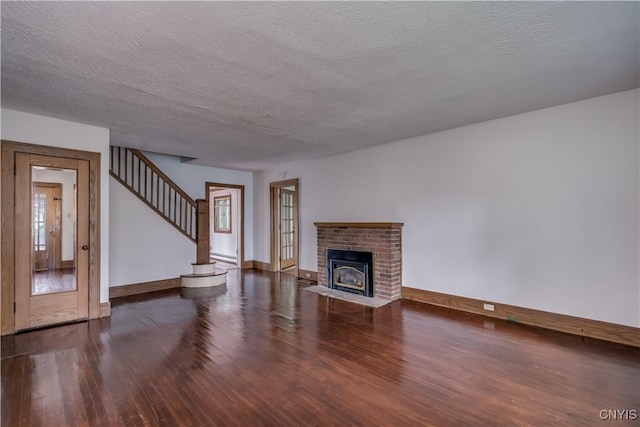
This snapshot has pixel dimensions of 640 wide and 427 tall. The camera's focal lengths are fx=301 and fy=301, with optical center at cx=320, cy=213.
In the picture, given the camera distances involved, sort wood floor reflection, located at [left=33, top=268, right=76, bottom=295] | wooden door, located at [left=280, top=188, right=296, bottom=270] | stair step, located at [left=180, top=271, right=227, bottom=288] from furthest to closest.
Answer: wooden door, located at [left=280, top=188, right=296, bottom=270], stair step, located at [left=180, top=271, right=227, bottom=288], wood floor reflection, located at [left=33, top=268, right=76, bottom=295]

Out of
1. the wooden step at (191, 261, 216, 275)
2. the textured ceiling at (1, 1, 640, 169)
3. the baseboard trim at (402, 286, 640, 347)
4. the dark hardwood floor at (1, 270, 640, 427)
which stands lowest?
the dark hardwood floor at (1, 270, 640, 427)

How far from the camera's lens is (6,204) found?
3541 millimetres

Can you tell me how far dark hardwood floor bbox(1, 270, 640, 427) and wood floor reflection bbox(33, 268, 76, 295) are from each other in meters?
0.49

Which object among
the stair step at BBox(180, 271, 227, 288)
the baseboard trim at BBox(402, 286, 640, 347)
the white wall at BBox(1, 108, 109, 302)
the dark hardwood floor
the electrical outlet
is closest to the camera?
the dark hardwood floor

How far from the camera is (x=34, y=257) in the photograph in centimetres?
370

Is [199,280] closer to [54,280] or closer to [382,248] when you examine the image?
[54,280]

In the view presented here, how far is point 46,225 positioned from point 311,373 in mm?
3811

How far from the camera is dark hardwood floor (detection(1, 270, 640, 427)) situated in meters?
2.05

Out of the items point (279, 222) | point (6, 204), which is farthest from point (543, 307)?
point (6, 204)

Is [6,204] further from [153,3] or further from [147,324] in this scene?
[153,3]

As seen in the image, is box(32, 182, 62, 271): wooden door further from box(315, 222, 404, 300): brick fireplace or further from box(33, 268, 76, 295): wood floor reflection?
box(315, 222, 404, 300): brick fireplace

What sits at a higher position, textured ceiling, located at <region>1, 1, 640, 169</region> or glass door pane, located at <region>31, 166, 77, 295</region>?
textured ceiling, located at <region>1, 1, 640, 169</region>

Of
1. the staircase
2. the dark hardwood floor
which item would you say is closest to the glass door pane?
the dark hardwood floor

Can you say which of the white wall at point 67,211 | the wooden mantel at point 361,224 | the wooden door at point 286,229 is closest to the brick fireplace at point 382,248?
the wooden mantel at point 361,224
